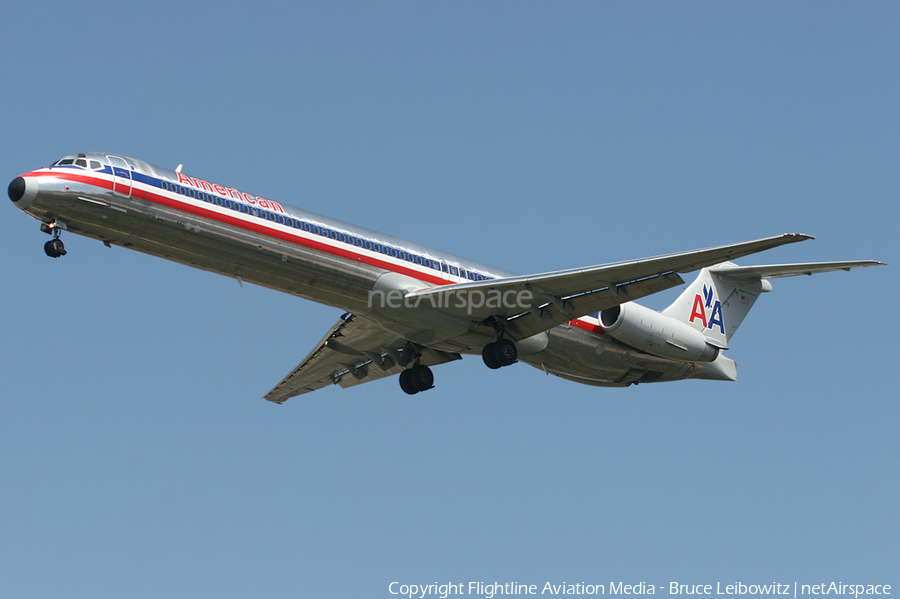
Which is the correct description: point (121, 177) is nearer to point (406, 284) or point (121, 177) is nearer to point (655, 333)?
point (406, 284)

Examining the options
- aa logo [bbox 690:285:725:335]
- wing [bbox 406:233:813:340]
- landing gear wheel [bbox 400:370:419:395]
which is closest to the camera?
wing [bbox 406:233:813:340]

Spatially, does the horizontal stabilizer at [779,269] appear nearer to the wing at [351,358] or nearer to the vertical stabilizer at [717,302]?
the vertical stabilizer at [717,302]

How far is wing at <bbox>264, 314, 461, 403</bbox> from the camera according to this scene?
77.9 ft

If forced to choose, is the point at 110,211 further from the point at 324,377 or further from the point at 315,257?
the point at 324,377

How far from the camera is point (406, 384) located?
24484 millimetres

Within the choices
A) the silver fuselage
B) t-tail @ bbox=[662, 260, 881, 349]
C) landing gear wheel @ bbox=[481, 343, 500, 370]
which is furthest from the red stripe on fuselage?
t-tail @ bbox=[662, 260, 881, 349]

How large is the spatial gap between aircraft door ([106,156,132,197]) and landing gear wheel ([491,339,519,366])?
8.30 metres

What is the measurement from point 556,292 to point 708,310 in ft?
21.8

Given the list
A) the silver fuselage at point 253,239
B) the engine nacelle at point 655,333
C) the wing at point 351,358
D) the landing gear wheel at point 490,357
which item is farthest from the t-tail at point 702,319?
the wing at point 351,358

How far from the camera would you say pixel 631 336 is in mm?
23812

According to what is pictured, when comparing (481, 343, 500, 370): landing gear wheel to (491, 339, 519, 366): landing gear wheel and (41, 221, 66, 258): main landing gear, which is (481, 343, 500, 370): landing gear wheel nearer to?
(491, 339, 519, 366): landing gear wheel

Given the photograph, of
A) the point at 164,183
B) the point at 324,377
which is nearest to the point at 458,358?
the point at 324,377

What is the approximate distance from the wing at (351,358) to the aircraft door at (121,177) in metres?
6.17

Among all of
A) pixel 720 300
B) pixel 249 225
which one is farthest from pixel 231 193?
pixel 720 300
